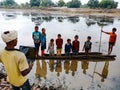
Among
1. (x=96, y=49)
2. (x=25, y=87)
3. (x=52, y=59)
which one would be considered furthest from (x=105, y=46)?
(x=25, y=87)

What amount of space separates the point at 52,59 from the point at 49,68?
1.29 m

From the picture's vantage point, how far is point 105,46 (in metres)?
16.1

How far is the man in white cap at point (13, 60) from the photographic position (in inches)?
143

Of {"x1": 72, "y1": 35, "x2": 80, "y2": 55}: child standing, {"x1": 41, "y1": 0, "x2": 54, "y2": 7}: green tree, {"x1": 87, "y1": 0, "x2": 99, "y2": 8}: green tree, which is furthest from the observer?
{"x1": 41, "y1": 0, "x2": 54, "y2": 7}: green tree

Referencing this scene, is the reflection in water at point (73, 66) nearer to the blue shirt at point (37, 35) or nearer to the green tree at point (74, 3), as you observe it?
the blue shirt at point (37, 35)

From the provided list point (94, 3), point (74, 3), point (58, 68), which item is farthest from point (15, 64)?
point (74, 3)

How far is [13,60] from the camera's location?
371cm

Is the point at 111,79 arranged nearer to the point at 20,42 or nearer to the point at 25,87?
the point at 25,87

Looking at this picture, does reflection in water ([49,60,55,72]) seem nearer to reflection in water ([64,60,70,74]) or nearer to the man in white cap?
reflection in water ([64,60,70,74])

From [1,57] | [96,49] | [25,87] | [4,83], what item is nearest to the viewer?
[1,57]

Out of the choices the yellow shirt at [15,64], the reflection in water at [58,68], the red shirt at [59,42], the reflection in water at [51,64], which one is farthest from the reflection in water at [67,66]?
the yellow shirt at [15,64]

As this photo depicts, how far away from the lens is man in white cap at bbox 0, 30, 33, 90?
362 centimetres

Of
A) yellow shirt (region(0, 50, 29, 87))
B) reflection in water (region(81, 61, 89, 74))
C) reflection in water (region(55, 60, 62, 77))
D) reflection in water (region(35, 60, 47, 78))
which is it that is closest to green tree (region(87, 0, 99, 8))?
reflection in water (region(81, 61, 89, 74))

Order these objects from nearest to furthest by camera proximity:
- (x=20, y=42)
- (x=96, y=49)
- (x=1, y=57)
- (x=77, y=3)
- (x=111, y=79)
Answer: (x=1, y=57) → (x=111, y=79) → (x=96, y=49) → (x=20, y=42) → (x=77, y=3)
